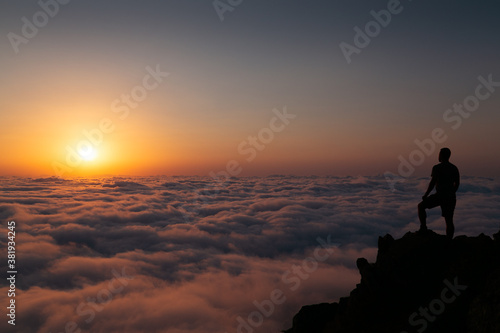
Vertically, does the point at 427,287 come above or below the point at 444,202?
below

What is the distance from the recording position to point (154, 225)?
6284 inches

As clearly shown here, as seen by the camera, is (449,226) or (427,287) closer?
(449,226)

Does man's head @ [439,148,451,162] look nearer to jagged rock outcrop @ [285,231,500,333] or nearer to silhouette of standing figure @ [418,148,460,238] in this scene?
silhouette of standing figure @ [418,148,460,238]

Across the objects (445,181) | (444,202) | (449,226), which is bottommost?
(449,226)

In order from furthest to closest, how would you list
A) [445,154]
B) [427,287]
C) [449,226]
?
1. [427,287]
2. [449,226]
3. [445,154]

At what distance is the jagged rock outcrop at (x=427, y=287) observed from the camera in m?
9.23

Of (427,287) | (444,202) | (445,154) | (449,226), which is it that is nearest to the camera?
(445,154)

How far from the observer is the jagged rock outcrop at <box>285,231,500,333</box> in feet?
30.3

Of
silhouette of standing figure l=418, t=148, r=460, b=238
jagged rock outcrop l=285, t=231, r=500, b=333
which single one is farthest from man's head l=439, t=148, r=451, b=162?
jagged rock outcrop l=285, t=231, r=500, b=333

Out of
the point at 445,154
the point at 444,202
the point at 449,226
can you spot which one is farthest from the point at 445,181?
the point at 449,226

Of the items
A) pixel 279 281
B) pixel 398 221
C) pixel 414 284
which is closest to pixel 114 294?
pixel 279 281

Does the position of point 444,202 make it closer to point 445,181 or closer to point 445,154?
point 445,181

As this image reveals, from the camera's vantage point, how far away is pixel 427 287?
35.9 ft

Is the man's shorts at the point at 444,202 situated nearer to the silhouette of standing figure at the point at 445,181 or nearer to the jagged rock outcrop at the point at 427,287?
the silhouette of standing figure at the point at 445,181
